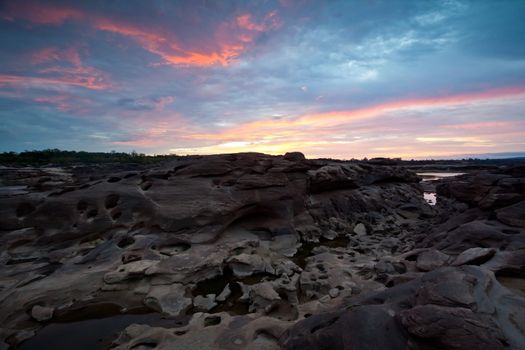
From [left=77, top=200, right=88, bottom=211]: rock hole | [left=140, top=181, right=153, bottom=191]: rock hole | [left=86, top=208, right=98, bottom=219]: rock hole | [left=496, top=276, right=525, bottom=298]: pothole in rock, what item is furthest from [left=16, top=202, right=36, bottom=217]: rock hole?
[left=496, top=276, right=525, bottom=298]: pothole in rock

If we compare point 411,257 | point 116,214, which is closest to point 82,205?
point 116,214

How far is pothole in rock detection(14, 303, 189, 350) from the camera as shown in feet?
25.0

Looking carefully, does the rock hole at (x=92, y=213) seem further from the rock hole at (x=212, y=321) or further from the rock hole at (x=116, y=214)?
the rock hole at (x=212, y=321)

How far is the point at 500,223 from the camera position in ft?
37.8

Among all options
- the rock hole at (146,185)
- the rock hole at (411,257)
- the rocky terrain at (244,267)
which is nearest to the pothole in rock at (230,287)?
the rocky terrain at (244,267)

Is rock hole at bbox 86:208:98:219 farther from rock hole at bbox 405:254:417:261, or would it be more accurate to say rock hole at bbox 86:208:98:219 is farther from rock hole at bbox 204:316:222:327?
rock hole at bbox 405:254:417:261

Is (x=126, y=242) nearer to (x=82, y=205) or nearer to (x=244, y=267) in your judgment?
(x=82, y=205)

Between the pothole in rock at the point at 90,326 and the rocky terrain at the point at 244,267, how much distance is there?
43 mm

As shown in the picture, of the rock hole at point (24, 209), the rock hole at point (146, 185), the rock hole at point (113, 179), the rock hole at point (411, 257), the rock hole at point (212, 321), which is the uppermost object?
the rock hole at point (113, 179)

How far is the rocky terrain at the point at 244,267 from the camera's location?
204 inches

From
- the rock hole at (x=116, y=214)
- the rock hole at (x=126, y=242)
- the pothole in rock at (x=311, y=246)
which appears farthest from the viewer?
the rock hole at (x=116, y=214)

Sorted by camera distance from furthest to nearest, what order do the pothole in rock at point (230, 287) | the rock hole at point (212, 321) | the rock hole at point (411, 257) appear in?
1. the rock hole at point (411, 257)
2. the pothole in rock at point (230, 287)
3. the rock hole at point (212, 321)

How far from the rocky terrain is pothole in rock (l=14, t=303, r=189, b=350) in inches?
1.7

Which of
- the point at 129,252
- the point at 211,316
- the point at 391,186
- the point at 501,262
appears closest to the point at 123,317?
the point at 211,316
